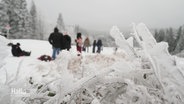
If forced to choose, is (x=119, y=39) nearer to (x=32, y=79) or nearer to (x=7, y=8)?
(x=32, y=79)

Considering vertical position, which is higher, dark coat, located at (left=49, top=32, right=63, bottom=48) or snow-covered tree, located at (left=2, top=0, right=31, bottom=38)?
snow-covered tree, located at (left=2, top=0, right=31, bottom=38)

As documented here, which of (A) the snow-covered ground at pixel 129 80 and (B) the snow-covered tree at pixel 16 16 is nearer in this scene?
(A) the snow-covered ground at pixel 129 80

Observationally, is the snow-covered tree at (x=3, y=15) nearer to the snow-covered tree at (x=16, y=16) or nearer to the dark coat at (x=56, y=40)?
the snow-covered tree at (x=16, y=16)

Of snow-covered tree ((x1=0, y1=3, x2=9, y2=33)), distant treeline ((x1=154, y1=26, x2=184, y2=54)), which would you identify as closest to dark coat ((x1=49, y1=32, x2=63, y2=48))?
snow-covered tree ((x1=0, y1=3, x2=9, y2=33))

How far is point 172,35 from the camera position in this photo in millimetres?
66875

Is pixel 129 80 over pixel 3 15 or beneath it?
beneath

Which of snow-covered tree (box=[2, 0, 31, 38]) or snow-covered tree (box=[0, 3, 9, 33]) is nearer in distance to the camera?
snow-covered tree (box=[0, 3, 9, 33])

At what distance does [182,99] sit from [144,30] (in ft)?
0.75

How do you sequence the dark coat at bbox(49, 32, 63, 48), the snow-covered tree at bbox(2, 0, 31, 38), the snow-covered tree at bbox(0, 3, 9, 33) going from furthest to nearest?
the snow-covered tree at bbox(2, 0, 31, 38) → the snow-covered tree at bbox(0, 3, 9, 33) → the dark coat at bbox(49, 32, 63, 48)

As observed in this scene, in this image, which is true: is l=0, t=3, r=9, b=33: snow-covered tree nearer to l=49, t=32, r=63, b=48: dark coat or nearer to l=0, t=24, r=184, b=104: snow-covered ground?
l=49, t=32, r=63, b=48: dark coat

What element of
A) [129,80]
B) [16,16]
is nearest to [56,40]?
[129,80]

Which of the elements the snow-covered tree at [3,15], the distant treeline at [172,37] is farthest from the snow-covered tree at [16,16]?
the distant treeline at [172,37]

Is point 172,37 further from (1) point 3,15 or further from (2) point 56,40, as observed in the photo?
(2) point 56,40

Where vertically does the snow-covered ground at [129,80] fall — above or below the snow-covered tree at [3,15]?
below
